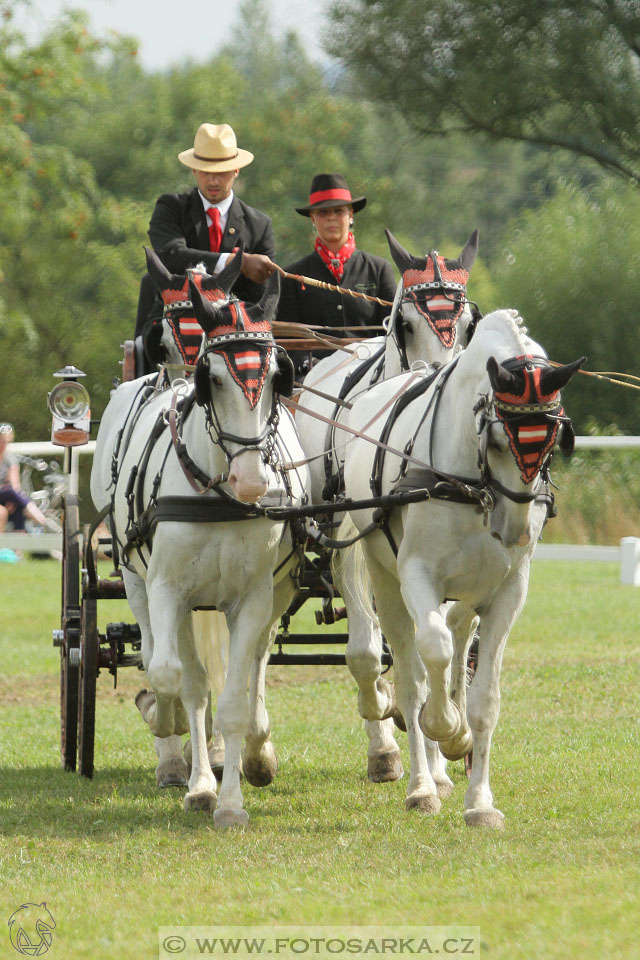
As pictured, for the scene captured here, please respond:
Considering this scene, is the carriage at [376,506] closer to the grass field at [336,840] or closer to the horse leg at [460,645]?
the horse leg at [460,645]

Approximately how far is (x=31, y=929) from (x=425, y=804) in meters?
2.19

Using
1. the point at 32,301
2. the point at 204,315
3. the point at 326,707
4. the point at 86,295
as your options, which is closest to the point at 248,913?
the point at 204,315

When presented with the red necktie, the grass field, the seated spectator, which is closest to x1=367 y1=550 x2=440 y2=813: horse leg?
the grass field

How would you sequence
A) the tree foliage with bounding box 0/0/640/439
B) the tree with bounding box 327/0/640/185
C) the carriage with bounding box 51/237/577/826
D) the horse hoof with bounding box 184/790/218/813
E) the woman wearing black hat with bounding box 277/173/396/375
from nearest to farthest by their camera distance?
the carriage with bounding box 51/237/577/826 < the horse hoof with bounding box 184/790/218/813 < the woman wearing black hat with bounding box 277/173/396/375 < the tree with bounding box 327/0/640/185 < the tree foliage with bounding box 0/0/640/439

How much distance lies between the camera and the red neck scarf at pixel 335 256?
26.4ft

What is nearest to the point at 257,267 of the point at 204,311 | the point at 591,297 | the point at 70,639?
the point at 204,311

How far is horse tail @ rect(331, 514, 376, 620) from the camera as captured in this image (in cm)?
639

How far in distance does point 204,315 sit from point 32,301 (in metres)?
24.4

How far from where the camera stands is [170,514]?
18.5 ft

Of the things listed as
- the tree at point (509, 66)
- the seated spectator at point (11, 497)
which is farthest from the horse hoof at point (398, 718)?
the tree at point (509, 66)

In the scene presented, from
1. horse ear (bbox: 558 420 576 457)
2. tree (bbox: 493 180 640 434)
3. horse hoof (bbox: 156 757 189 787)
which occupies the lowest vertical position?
horse hoof (bbox: 156 757 189 787)

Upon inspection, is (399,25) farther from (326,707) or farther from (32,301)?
(32,301)

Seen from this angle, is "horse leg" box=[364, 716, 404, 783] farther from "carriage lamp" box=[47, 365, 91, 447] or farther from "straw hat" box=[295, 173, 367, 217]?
"straw hat" box=[295, 173, 367, 217]

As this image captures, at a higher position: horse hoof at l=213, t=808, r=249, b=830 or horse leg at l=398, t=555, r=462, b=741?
horse leg at l=398, t=555, r=462, b=741
